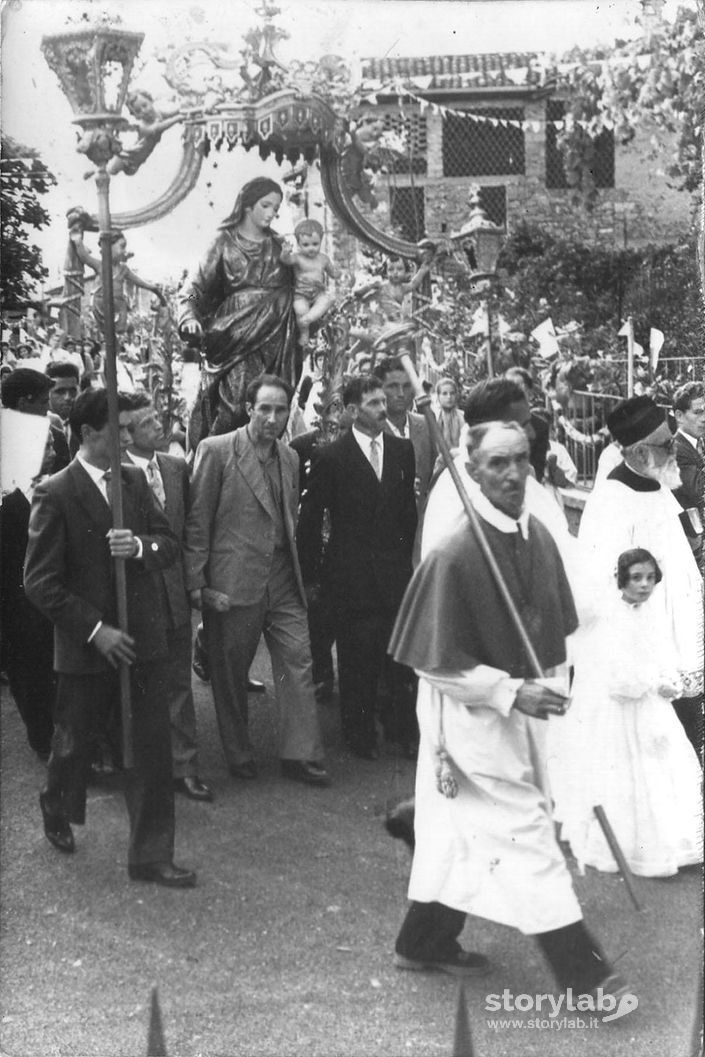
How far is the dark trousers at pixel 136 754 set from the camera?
17.7ft

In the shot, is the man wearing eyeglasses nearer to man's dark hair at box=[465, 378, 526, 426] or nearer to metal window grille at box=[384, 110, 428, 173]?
man's dark hair at box=[465, 378, 526, 426]

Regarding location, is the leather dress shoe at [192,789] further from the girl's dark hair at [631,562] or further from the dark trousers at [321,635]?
the girl's dark hair at [631,562]

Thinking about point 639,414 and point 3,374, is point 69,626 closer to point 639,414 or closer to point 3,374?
point 3,374

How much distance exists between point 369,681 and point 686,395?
160cm

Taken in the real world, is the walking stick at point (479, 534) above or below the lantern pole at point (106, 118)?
below

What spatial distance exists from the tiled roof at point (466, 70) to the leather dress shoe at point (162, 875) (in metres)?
2.99

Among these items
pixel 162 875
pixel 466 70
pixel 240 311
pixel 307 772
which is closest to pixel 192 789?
pixel 162 875

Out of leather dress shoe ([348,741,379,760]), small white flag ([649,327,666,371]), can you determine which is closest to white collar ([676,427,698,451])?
small white flag ([649,327,666,371])

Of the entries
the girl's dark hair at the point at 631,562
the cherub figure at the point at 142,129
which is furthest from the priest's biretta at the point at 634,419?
the cherub figure at the point at 142,129

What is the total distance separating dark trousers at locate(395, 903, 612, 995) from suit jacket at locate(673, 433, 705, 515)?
1.64 meters

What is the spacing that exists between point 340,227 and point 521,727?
77.6 inches

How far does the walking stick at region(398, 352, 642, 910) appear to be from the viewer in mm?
5020

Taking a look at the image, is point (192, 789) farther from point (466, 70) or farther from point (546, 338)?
point (466, 70)

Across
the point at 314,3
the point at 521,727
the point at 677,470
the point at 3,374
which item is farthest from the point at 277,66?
the point at 521,727
